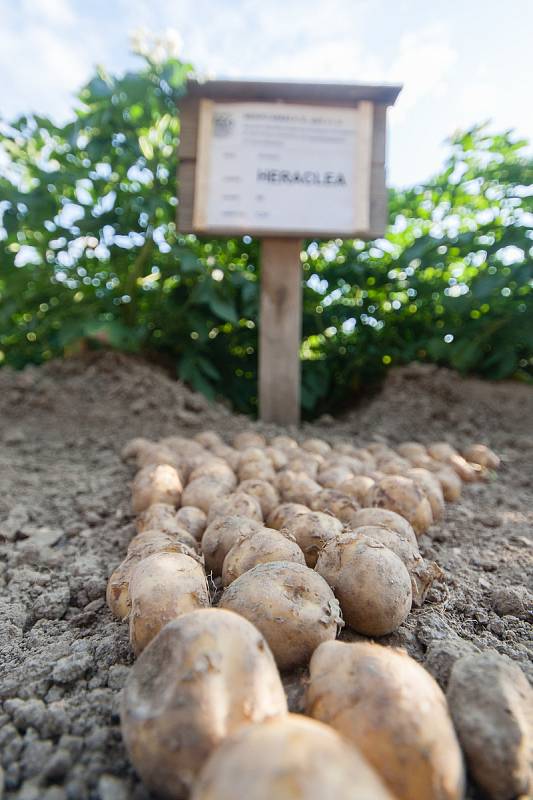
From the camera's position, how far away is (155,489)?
2.07 meters

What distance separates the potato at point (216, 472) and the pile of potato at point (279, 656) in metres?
0.22

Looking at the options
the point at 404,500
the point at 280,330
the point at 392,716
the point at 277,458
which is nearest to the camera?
the point at 392,716

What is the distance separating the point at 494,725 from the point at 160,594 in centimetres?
64

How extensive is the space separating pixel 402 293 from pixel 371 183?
1029mm

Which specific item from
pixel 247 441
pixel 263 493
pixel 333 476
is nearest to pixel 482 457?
pixel 333 476

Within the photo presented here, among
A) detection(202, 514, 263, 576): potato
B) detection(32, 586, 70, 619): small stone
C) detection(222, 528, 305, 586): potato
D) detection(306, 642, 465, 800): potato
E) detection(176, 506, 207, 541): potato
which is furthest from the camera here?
detection(176, 506, 207, 541): potato

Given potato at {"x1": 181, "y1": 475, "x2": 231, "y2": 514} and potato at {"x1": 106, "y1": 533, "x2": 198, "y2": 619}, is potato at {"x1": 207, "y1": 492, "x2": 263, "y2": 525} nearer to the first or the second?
potato at {"x1": 181, "y1": 475, "x2": 231, "y2": 514}

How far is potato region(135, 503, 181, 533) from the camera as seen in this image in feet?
5.65

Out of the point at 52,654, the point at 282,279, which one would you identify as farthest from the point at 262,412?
the point at 52,654

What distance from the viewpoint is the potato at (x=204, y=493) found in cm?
199

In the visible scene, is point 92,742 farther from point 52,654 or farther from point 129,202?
point 129,202

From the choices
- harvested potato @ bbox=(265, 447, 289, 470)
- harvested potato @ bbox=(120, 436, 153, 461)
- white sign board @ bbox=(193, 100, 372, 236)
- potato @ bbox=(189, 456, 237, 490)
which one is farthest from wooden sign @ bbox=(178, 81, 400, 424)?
potato @ bbox=(189, 456, 237, 490)

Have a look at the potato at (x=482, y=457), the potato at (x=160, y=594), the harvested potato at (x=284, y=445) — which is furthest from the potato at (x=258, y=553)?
the potato at (x=482, y=457)

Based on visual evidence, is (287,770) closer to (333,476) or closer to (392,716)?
(392,716)
